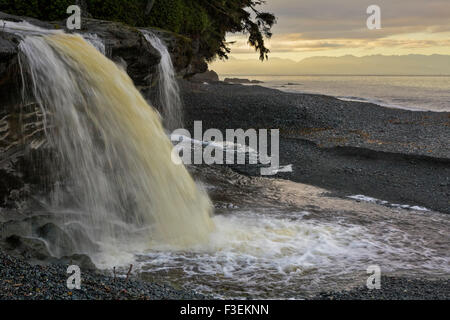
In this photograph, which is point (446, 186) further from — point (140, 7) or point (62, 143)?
point (140, 7)

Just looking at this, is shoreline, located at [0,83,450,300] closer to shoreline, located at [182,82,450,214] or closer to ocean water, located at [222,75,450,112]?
shoreline, located at [182,82,450,214]

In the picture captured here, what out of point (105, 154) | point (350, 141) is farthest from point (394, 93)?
point (105, 154)

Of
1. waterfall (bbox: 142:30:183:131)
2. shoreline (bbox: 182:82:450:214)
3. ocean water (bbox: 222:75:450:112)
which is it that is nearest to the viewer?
shoreline (bbox: 182:82:450:214)

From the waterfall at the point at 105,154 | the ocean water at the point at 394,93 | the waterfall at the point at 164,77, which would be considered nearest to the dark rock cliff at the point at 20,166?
the waterfall at the point at 105,154

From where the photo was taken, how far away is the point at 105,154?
902 centimetres

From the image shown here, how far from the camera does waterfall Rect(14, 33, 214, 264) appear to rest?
834 centimetres

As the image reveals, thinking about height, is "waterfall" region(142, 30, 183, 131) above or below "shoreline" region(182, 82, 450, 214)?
above

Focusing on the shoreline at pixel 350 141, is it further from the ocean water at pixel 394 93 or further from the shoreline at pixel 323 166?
the ocean water at pixel 394 93

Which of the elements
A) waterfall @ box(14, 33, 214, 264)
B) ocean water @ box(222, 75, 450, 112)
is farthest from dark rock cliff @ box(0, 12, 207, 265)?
ocean water @ box(222, 75, 450, 112)

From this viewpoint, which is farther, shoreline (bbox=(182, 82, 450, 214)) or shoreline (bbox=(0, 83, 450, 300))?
shoreline (bbox=(182, 82, 450, 214))

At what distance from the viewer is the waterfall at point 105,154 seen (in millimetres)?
8336

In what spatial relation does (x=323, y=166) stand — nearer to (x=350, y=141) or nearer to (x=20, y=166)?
(x=350, y=141)
